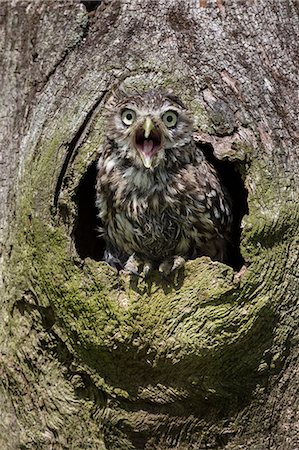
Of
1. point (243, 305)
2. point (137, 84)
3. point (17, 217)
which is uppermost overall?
point (137, 84)

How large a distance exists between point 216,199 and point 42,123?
0.89 m

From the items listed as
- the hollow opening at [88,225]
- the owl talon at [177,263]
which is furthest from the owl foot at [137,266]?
the hollow opening at [88,225]

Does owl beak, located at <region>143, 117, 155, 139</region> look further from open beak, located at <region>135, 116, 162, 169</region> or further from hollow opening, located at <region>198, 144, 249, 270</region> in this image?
hollow opening, located at <region>198, 144, 249, 270</region>

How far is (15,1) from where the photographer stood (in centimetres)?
453

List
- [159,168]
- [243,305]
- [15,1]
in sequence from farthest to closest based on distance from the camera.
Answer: [15,1] → [159,168] → [243,305]

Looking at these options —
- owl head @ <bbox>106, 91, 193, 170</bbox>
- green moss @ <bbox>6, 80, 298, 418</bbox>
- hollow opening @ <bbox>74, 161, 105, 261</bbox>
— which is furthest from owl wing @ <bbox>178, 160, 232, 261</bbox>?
hollow opening @ <bbox>74, 161, 105, 261</bbox>

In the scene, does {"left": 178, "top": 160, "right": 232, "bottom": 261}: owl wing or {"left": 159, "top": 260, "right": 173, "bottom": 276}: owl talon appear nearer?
{"left": 159, "top": 260, "right": 173, "bottom": 276}: owl talon

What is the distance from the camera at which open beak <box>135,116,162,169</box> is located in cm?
390

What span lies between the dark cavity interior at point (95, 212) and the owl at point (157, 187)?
0.16 metres

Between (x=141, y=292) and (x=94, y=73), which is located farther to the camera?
(x=94, y=73)

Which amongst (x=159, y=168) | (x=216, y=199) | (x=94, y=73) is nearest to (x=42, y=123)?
(x=94, y=73)

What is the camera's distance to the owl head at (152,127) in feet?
12.8

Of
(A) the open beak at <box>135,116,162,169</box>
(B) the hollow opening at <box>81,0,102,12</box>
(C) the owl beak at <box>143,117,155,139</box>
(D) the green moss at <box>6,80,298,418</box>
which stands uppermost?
(B) the hollow opening at <box>81,0,102,12</box>

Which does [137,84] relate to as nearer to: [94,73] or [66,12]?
[94,73]
